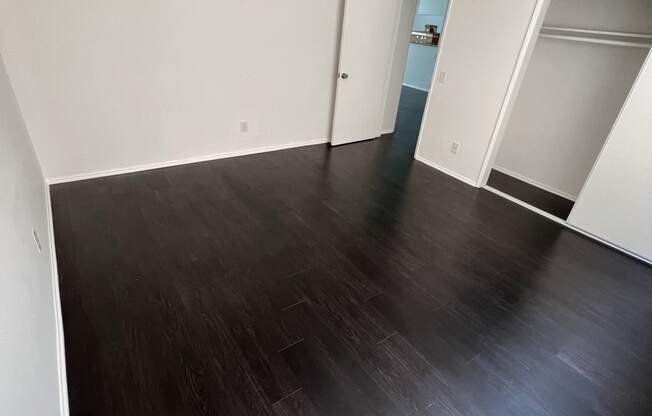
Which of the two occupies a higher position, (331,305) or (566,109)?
(566,109)

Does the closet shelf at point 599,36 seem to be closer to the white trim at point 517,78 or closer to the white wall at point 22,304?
the white trim at point 517,78

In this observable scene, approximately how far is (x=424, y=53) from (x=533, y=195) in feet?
18.9

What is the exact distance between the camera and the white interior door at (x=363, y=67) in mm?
3816

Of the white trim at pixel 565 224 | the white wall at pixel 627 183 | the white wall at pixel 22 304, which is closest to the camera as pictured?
the white wall at pixel 22 304

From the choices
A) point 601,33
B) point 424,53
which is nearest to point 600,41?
point 601,33

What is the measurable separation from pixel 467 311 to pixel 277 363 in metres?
1.16

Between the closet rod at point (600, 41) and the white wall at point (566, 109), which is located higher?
the closet rod at point (600, 41)

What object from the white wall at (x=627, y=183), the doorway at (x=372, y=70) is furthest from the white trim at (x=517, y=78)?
the doorway at (x=372, y=70)

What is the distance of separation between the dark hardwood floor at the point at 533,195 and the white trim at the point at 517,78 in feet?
0.97

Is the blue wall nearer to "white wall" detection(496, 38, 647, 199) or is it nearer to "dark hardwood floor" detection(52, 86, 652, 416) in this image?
"white wall" detection(496, 38, 647, 199)

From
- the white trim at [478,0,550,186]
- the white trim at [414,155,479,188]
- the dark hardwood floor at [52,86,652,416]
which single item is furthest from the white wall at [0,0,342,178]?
the white trim at [478,0,550,186]

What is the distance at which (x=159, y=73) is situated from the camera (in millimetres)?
3029

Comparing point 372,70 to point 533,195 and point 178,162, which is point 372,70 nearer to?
point 533,195

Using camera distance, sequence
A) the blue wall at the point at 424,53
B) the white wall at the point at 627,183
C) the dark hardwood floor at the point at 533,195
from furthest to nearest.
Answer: the blue wall at the point at 424,53, the dark hardwood floor at the point at 533,195, the white wall at the point at 627,183
